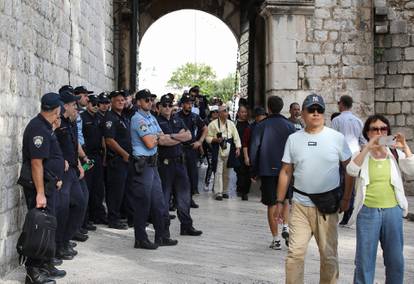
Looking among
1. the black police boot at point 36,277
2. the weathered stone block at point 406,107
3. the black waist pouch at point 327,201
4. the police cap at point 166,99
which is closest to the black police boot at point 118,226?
the police cap at point 166,99

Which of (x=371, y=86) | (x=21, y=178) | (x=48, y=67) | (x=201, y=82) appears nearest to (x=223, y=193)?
(x=371, y=86)

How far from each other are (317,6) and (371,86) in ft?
6.18

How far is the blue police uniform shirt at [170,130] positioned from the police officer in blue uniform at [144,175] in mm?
572

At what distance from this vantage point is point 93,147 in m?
8.80

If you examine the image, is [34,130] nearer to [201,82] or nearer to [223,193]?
[223,193]

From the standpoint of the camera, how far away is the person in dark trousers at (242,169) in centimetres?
1245

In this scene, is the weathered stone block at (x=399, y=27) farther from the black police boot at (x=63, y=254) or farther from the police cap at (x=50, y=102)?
the police cap at (x=50, y=102)

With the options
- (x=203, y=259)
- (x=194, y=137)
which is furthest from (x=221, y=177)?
(x=203, y=259)

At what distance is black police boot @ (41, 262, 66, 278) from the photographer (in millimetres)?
5809

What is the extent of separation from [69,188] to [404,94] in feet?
28.5

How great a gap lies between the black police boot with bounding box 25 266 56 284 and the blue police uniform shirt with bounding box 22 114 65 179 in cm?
82

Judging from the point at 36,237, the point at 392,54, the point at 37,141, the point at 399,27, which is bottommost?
the point at 36,237

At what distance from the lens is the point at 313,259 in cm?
688

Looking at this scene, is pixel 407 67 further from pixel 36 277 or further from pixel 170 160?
pixel 36 277
